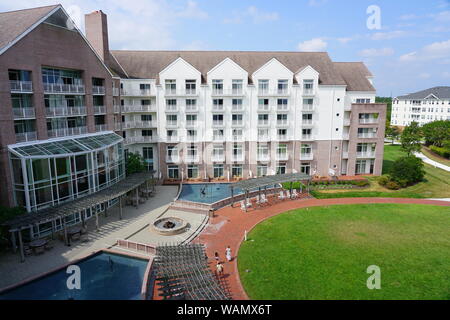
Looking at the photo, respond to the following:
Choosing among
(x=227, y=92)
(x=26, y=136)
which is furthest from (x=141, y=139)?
(x=26, y=136)

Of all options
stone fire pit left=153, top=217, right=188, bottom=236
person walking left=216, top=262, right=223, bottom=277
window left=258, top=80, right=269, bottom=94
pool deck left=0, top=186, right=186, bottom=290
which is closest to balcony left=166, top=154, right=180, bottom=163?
pool deck left=0, top=186, right=186, bottom=290

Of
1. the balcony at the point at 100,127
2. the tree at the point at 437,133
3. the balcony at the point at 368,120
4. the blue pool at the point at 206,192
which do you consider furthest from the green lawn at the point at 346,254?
the tree at the point at 437,133

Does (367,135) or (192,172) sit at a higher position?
(367,135)

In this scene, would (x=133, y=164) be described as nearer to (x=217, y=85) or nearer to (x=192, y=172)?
(x=192, y=172)

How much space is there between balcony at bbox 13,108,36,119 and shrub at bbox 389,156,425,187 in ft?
140

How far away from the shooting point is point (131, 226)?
28297mm

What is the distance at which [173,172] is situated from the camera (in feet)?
149

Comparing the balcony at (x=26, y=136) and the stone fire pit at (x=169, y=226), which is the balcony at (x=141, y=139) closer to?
the balcony at (x=26, y=136)

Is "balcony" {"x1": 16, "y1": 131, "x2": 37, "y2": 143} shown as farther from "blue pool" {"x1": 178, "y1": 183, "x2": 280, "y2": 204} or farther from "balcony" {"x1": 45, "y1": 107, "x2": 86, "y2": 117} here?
"blue pool" {"x1": 178, "y1": 183, "x2": 280, "y2": 204}

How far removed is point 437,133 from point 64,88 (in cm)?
6952

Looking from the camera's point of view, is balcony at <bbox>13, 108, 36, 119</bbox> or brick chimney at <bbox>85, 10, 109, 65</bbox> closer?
balcony at <bbox>13, 108, 36, 119</bbox>

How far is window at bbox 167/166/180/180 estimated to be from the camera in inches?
1777

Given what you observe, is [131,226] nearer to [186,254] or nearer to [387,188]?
[186,254]
